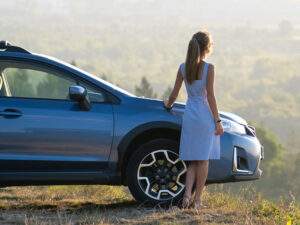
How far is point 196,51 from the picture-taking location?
22.5ft

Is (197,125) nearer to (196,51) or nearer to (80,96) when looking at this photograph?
(196,51)

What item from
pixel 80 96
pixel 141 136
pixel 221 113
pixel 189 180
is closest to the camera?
pixel 80 96

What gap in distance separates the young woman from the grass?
0.38 metres

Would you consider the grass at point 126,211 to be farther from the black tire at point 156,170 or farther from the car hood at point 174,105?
the car hood at point 174,105

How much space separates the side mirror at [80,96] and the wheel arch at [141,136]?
0.45 m

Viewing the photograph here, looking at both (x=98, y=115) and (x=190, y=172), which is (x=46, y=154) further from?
(x=190, y=172)

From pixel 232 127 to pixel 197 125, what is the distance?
541mm

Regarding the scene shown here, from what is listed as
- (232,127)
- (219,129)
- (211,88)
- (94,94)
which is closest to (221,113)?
(232,127)

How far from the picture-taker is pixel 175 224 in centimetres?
602

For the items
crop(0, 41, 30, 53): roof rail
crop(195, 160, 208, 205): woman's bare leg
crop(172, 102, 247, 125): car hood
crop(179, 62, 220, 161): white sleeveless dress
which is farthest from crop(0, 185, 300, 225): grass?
crop(0, 41, 30, 53): roof rail

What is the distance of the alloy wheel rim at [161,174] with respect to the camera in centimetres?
717

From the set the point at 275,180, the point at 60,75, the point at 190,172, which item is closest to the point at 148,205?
the point at 190,172

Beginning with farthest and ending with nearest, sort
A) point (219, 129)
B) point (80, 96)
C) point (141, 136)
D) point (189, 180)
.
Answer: point (141, 136) → point (189, 180) → point (219, 129) → point (80, 96)

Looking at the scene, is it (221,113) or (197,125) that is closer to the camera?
(197,125)
